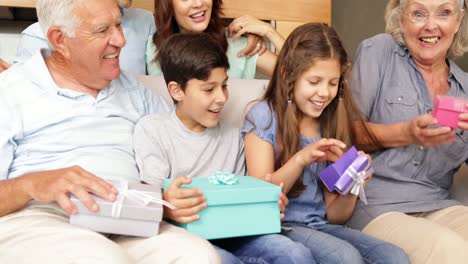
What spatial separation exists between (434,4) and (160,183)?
3.14 feet

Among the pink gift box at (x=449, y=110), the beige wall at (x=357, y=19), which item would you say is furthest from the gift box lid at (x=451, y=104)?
the beige wall at (x=357, y=19)

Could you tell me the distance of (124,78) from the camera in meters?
1.70

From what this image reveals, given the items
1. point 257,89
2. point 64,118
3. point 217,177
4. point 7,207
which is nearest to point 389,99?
point 257,89

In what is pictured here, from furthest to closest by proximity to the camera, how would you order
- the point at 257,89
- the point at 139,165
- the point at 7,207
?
the point at 257,89 < the point at 139,165 < the point at 7,207

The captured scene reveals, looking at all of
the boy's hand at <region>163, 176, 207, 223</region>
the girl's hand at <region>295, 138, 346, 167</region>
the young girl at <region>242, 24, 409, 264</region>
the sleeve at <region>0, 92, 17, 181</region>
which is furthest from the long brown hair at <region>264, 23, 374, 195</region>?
the sleeve at <region>0, 92, 17, 181</region>

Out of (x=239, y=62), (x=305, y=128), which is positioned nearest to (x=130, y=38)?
(x=239, y=62)

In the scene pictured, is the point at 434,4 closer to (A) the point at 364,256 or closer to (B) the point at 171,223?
(A) the point at 364,256

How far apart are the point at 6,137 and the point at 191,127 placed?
0.47m

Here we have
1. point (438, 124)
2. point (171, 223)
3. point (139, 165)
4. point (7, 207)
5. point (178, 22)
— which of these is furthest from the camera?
point (178, 22)

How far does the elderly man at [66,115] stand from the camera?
132 centimetres

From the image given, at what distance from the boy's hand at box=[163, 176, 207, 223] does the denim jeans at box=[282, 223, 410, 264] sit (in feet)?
1.00

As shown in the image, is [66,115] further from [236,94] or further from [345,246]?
[345,246]

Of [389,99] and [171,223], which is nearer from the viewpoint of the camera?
[171,223]

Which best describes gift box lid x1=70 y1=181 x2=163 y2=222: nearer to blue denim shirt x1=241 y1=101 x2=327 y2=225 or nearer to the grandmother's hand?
blue denim shirt x1=241 y1=101 x2=327 y2=225
